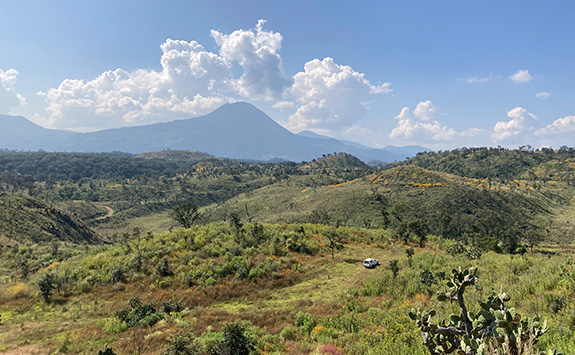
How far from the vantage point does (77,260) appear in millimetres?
31875

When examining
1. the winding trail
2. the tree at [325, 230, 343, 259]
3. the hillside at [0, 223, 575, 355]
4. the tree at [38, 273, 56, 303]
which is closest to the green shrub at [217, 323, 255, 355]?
the hillside at [0, 223, 575, 355]

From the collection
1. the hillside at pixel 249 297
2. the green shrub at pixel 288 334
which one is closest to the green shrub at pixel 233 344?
the hillside at pixel 249 297

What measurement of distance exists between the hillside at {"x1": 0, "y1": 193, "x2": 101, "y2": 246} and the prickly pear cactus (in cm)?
6666

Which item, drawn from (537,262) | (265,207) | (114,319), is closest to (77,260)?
(114,319)

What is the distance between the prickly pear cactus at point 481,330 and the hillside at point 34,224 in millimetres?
66662

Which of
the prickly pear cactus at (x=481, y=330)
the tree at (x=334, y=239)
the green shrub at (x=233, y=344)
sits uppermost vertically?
the prickly pear cactus at (x=481, y=330)

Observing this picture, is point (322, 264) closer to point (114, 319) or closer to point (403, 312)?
point (403, 312)

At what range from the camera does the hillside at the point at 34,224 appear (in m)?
56.6

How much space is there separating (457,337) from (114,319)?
840 inches

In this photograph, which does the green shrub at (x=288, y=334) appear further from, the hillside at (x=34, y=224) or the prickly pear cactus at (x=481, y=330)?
the hillside at (x=34, y=224)

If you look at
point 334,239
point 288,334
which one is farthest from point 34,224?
point 288,334

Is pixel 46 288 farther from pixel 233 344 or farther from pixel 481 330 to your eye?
pixel 481 330

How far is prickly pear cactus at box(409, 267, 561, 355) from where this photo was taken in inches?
153

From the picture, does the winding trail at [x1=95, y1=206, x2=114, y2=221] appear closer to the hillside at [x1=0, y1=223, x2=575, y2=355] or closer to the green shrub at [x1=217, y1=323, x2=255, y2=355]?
the hillside at [x1=0, y1=223, x2=575, y2=355]
